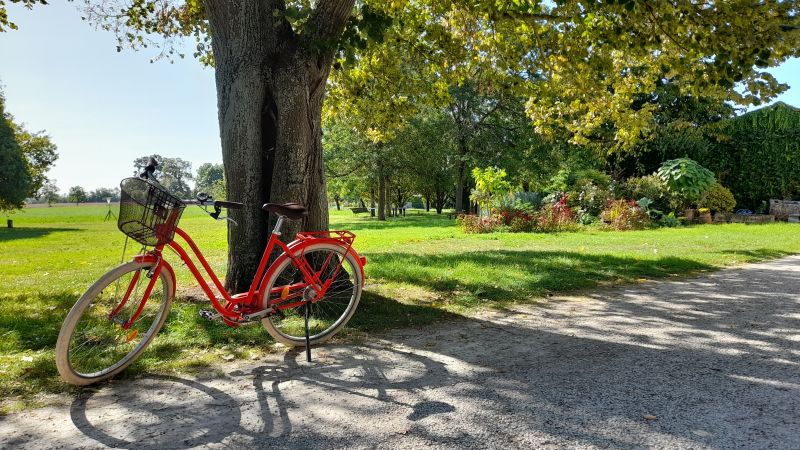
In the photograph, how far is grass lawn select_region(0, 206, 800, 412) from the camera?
3.71 meters

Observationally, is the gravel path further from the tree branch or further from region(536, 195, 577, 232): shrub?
region(536, 195, 577, 232): shrub

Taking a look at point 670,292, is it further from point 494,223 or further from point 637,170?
point 637,170

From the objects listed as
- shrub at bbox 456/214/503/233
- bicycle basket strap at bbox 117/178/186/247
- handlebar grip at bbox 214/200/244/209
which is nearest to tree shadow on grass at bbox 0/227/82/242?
Result: shrub at bbox 456/214/503/233

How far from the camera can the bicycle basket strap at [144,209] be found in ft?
10.3

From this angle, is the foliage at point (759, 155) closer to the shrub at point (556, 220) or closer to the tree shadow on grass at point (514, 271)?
the shrub at point (556, 220)

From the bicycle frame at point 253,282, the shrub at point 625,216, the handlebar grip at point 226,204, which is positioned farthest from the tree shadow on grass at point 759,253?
the handlebar grip at point 226,204

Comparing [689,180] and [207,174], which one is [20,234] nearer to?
[689,180]

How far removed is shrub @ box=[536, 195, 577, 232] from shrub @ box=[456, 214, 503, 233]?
1332 mm

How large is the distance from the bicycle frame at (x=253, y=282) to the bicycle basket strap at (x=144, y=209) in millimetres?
Result: 159

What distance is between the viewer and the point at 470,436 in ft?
7.99

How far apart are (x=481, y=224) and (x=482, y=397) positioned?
1379cm

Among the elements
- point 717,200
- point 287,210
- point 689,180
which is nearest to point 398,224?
point 689,180

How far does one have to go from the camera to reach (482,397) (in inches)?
115

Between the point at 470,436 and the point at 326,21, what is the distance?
420 cm
